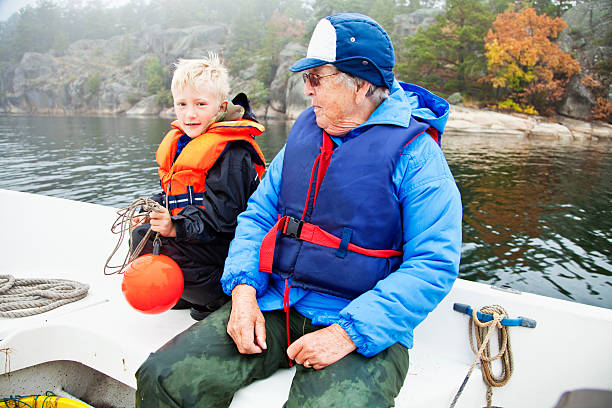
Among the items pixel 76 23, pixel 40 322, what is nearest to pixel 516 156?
pixel 40 322

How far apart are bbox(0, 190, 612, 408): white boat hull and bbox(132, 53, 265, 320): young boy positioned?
307 millimetres

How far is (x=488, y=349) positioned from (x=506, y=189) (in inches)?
386

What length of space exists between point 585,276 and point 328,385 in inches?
219

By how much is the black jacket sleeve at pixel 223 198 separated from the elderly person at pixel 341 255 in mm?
254

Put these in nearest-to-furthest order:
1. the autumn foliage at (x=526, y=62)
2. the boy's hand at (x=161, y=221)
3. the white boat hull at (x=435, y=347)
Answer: the white boat hull at (x=435, y=347), the boy's hand at (x=161, y=221), the autumn foliage at (x=526, y=62)

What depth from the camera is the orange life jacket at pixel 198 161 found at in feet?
6.64

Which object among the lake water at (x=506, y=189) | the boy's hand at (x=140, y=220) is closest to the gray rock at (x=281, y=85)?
the lake water at (x=506, y=189)

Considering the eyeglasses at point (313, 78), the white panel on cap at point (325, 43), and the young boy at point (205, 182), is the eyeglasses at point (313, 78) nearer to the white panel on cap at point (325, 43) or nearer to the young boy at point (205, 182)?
the white panel on cap at point (325, 43)

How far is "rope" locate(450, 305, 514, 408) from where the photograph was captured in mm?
1799

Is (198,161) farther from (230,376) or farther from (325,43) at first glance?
(230,376)

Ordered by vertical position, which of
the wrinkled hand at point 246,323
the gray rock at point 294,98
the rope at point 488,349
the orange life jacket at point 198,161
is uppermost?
the gray rock at point 294,98

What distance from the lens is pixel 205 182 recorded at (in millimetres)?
2076

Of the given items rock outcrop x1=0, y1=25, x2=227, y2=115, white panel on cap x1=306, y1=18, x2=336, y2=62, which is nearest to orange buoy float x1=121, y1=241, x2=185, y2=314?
white panel on cap x1=306, y1=18, x2=336, y2=62

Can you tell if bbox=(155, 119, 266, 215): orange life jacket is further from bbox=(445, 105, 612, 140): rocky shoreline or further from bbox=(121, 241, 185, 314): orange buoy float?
bbox=(445, 105, 612, 140): rocky shoreline
